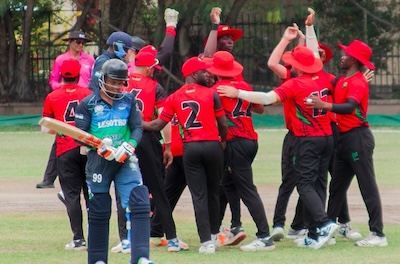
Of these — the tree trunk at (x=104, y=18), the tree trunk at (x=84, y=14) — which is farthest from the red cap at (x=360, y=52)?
the tree trunk at (x=104, y=18)

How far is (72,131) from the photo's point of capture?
27.6 feet

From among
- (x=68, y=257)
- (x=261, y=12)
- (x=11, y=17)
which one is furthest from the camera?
(x=11, y=17)

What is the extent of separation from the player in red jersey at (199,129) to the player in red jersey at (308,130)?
0.31m

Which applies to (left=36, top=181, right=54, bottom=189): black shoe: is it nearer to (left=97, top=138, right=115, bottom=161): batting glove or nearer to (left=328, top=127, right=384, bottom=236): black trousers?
(left=328, top=127, right=384, bottom=236): black trousers

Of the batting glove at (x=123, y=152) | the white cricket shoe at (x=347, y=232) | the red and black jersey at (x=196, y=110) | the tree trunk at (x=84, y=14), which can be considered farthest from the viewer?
the tree trunk at (x=84, y=14)

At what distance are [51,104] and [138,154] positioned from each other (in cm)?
103

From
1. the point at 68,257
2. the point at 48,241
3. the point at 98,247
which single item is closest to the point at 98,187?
the point at 98,247

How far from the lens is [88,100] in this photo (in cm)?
880

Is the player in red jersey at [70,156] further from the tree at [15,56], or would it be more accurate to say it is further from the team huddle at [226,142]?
the tree at [15,56]

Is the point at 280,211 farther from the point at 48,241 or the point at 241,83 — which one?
the point at 48,241

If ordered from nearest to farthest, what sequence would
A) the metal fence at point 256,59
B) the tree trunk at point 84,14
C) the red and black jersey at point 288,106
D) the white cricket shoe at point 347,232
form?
the red and black jersey at point 288,106, the white cricket shoe at point 347,232, the tree trunk at point 84,14, the metal fence at point 256,59

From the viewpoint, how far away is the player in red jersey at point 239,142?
10.1m

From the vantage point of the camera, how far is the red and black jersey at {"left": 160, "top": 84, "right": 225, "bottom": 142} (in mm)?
9836

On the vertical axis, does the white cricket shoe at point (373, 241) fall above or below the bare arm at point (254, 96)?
below
